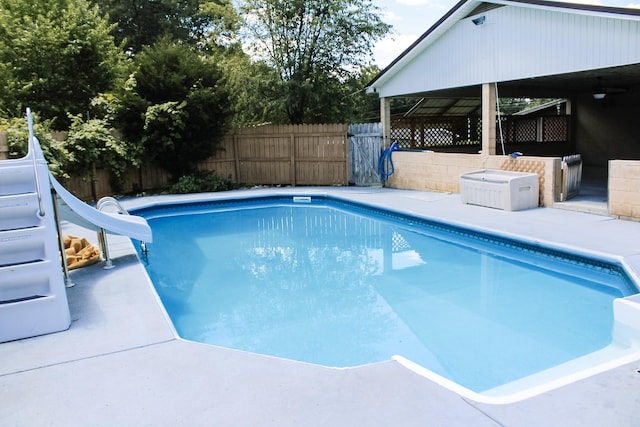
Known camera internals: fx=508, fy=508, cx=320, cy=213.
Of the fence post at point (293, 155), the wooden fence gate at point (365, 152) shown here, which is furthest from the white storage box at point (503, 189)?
the fence post at point (293, 155)

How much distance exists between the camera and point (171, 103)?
12742mm

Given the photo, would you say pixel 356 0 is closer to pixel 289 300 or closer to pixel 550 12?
pixel 550 12

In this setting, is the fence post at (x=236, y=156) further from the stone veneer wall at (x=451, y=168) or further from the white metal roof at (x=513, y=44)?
the white metal roof at (x=513, y=44)

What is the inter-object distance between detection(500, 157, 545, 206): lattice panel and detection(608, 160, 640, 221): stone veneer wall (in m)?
1.50

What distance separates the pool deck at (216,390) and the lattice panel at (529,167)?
22.3 ft

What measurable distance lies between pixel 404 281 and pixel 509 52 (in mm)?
5912

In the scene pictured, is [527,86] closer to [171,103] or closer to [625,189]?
[625,189]

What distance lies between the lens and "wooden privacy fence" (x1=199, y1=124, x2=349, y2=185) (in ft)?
47.3

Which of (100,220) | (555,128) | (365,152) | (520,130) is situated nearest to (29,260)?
(100,220)

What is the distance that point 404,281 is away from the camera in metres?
6.73

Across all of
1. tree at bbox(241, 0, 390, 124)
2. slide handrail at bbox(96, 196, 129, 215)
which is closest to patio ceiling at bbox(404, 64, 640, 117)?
tree at bbox(241, 0, 390, 124)

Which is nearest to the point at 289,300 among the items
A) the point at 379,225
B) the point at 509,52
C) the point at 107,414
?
the point at 107,414

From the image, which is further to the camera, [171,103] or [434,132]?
[434,132]

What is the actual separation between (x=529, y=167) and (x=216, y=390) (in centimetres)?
839
